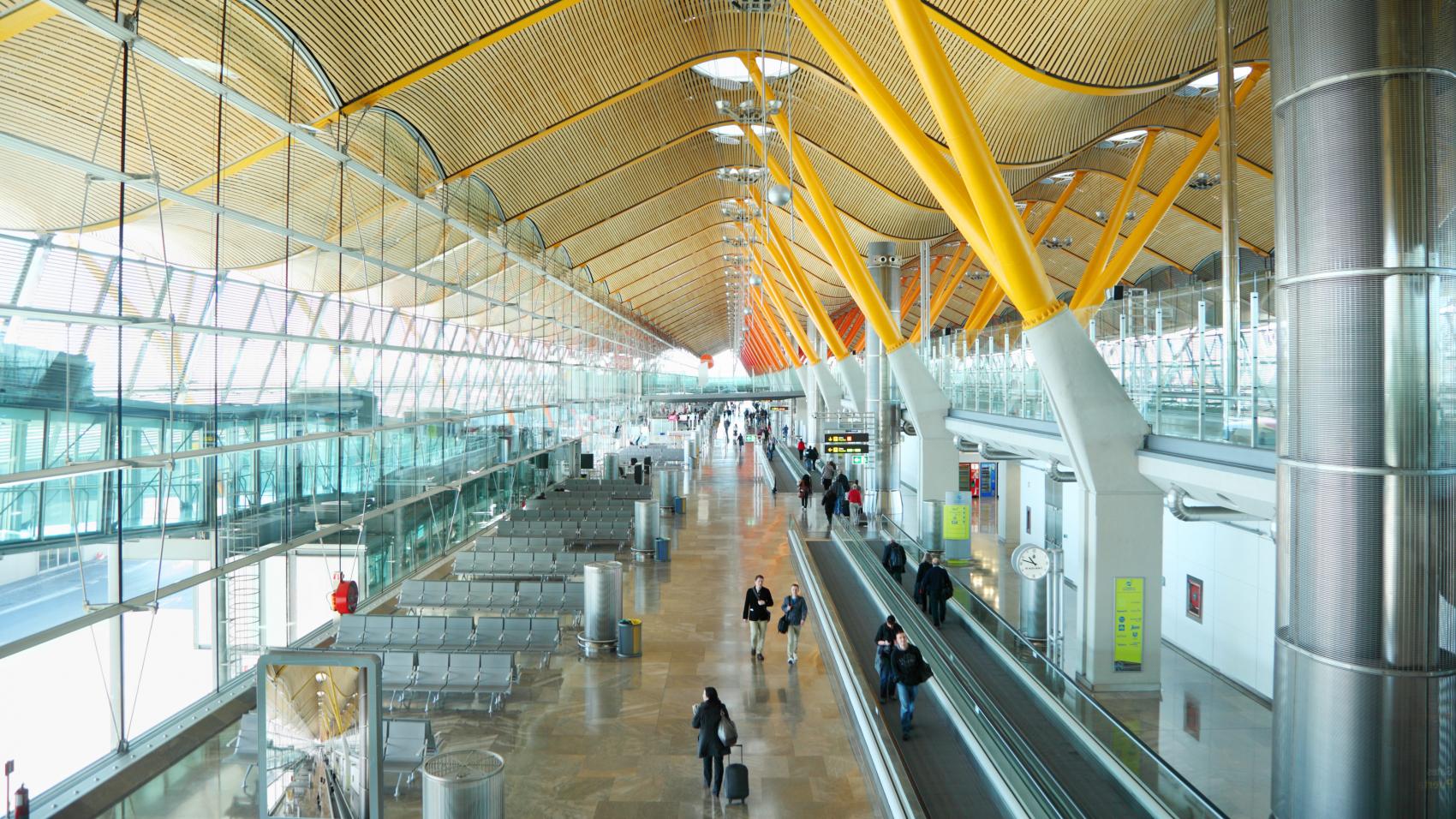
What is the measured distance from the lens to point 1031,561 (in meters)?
13.3

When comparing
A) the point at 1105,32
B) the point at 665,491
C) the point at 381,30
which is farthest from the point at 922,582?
the point at 665,491

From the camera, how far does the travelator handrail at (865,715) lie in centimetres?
771

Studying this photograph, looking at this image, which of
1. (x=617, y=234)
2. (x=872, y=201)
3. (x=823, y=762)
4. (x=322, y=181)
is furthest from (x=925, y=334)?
(x=823, y=762)

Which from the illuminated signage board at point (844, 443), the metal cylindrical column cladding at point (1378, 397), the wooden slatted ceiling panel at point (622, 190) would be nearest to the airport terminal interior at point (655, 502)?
the metal cylindrical column cladding at point (1378, 397)

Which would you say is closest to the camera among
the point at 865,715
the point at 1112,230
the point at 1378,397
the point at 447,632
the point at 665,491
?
the point at 1378,397

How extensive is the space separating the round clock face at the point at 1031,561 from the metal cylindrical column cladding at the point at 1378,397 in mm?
Answer: 7689

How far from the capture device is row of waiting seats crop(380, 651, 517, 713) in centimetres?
1119

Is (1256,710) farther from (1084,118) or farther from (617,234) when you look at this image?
(617,234)

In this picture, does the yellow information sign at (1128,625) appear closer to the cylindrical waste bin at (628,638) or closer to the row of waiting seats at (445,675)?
the cylindrical waste bin at (628,638)

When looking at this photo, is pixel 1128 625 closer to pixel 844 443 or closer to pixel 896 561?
pixel 896 561

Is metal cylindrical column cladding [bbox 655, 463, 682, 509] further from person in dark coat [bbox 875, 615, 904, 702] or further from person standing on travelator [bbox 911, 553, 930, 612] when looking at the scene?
person in dark coat [bbox 875, 615, 904, 702]

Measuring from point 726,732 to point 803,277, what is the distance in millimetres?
26862

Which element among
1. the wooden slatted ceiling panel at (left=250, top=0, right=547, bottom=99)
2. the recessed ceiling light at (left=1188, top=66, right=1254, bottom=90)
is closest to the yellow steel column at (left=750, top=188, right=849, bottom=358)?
the recessed ceiling light at (left=1188, top=66, right=1254, bottom=90)

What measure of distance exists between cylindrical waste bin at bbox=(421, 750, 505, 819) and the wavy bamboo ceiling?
6.11 metres
